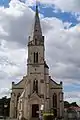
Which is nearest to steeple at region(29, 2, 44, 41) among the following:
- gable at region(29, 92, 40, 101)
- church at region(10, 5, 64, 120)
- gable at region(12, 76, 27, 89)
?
church at region(10, 5, 64, 120)

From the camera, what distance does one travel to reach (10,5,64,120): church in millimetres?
74938

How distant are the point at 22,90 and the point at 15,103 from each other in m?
3.94

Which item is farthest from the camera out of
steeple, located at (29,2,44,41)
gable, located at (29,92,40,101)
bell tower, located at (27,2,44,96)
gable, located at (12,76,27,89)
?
gable, located at (12,76,27,89)

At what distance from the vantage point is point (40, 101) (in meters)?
74.6

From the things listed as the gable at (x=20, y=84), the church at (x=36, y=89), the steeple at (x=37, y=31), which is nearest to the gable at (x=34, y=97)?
the church at (x=36, y=89)

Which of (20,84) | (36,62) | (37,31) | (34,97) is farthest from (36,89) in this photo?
(37,31)

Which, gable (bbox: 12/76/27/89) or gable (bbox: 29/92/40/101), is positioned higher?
gable (bbox: 12/76/27/89)

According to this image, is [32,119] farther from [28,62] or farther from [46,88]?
[28,62]

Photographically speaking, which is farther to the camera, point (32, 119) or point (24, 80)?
point (24, 80)

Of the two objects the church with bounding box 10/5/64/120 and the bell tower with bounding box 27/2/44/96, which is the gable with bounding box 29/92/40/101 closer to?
the church with bounding box 10/5/64/120

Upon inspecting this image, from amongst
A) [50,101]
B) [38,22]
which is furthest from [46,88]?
[38,22]

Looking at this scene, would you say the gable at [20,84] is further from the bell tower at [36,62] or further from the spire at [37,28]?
the spire at [37,28]

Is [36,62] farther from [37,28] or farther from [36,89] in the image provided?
[37,28]

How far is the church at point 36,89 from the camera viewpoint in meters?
74.9
